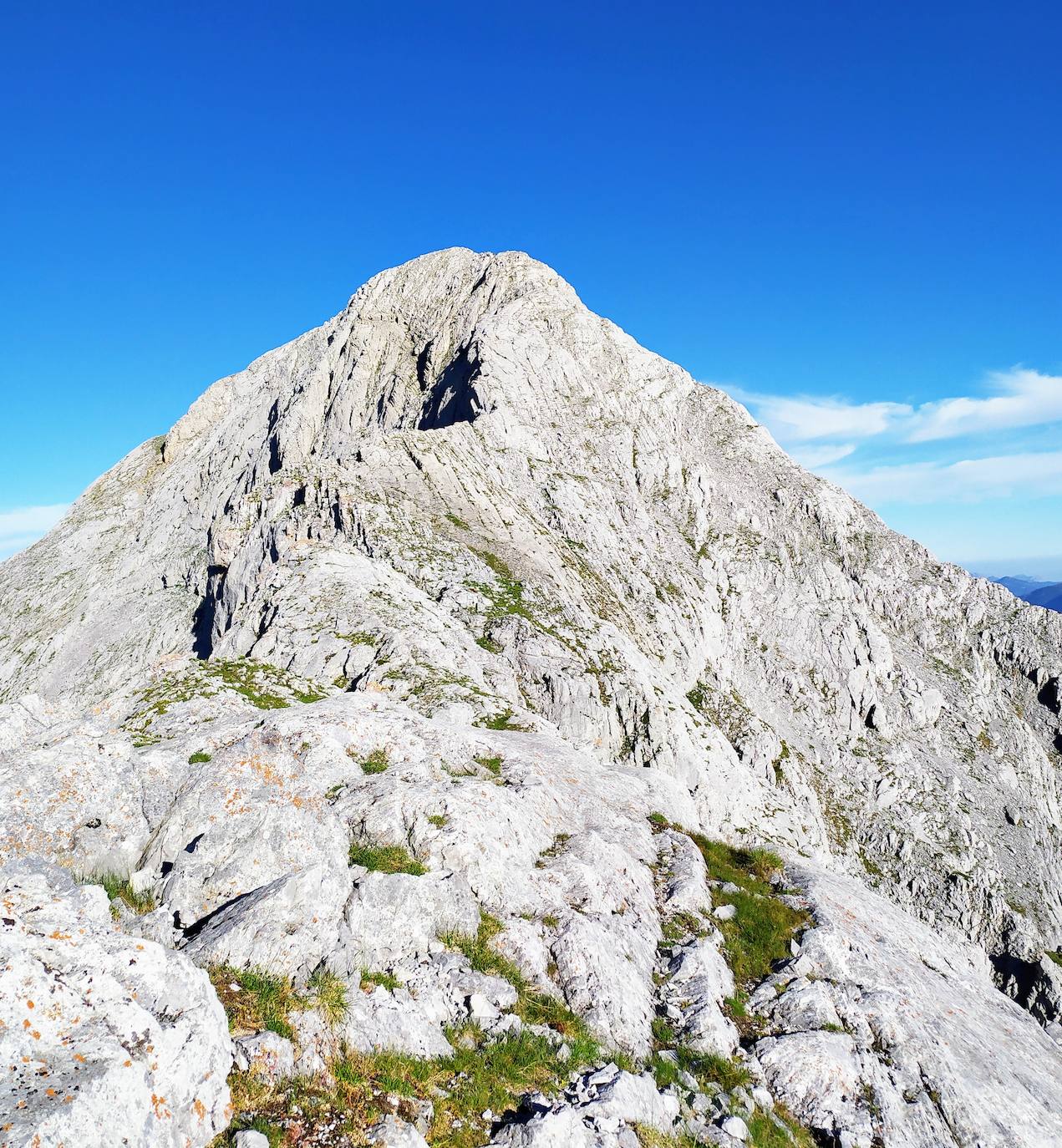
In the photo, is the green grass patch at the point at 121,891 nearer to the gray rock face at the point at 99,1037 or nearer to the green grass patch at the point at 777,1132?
the gray rock face at the point at 99,1037

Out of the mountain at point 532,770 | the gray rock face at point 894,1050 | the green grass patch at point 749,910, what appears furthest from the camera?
the green grass patch at point 749,910

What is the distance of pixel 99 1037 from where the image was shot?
7.82 m

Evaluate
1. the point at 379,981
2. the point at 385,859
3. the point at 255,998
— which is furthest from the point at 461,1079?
the point at 385,859

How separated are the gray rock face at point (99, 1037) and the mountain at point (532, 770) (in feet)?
0.19

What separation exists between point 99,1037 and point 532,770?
13.8 meters

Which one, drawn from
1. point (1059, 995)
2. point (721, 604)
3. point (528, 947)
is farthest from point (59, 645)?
point (1059, 995)

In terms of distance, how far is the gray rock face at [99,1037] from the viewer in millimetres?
6965

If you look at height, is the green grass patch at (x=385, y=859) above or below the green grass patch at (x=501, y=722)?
below

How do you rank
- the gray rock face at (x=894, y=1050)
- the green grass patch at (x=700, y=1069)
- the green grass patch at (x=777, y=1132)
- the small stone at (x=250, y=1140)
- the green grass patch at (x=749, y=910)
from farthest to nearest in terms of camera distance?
1. the green grass patch at (x=749, y=910)
2. the gray rock face at (x=894, y=1050)
3. the green grass patch at (x=700, y=1069)
4. the green grass patch at (x=777, y=1132)
5. the small stone at (x=250, y=1140)

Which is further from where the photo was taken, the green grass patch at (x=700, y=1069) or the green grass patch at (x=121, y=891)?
the green grass patch at (x=121, y=891)

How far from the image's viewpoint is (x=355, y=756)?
18938 mm

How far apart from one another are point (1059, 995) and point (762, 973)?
3141 inches

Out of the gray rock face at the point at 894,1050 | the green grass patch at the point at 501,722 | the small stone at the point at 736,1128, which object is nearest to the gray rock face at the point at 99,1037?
the small stone at the point at 736,1128

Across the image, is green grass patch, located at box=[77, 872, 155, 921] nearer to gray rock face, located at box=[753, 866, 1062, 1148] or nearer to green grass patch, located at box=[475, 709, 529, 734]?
gray rock face, located at box=[753, 866, 1062, 1148]
